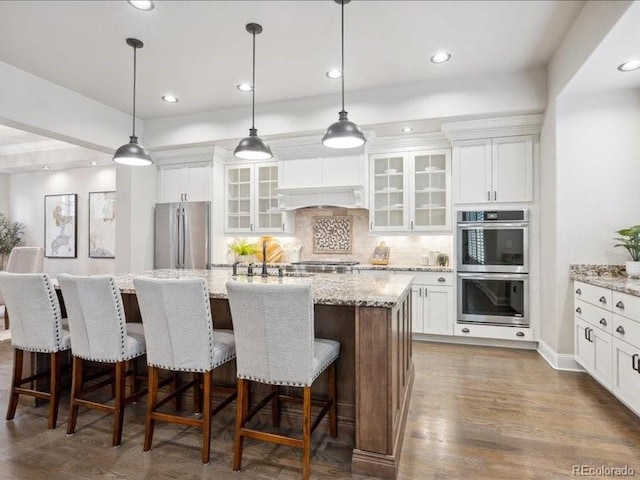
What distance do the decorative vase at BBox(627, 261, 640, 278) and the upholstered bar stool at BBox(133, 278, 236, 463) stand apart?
11.1 ft

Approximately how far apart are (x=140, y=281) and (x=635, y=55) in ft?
12.5

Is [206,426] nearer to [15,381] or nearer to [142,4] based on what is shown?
[15,381]

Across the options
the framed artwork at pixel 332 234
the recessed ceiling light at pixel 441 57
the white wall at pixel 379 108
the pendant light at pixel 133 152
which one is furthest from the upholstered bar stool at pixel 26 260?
the recessed ceiling light at pixel 441 57

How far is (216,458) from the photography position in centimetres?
205

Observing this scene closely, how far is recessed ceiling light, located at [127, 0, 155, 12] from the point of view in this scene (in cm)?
267

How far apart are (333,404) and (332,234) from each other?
3308 millimetres

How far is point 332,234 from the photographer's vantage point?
5.33m

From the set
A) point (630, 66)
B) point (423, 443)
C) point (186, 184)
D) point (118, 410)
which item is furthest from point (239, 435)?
point (186, 184)

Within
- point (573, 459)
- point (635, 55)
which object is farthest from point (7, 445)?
point (635, 55)

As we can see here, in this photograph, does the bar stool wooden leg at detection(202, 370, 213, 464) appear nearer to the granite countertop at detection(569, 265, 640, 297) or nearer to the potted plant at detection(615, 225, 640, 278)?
the granite countertop at detection(569, 265, 640, 297)

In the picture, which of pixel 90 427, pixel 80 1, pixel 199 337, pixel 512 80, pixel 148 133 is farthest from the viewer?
pixel 148 133

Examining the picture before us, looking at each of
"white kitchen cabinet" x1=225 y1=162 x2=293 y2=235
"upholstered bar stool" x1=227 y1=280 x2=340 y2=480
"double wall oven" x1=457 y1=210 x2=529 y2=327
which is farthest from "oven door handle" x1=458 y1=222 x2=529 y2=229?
"upholstered bar stool" x1=227 y1=280 x2=340 y2=480

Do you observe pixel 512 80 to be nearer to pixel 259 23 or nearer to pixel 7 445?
pixel 259 23

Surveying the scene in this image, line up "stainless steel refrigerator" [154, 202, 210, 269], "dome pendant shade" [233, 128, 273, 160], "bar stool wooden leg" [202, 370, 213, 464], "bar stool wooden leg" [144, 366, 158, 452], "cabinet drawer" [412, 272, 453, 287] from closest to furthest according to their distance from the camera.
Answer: "bar stool wooden leg" [202, 370, 213, 464] → "bar stool wooden leg" [144, 366, 158, 452] → "dome pendant shade" [233, 128, 273, 160] → "cabinet drawer" [412, 272, 453, 287] → "stainless steel refrigerator" [154, 202, 210, 269]
